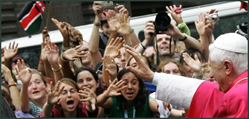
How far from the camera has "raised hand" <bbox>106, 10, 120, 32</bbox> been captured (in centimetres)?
832

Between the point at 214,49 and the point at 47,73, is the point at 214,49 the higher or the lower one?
the higher one

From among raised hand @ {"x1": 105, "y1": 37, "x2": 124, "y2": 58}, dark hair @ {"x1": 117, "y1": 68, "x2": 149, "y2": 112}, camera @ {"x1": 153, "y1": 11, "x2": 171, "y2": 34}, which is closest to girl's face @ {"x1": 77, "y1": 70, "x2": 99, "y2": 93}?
raised hand @ {"x1": 105, "y1": 37, "x2": 124, "y2": 58}

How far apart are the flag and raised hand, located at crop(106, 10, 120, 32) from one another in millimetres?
2196

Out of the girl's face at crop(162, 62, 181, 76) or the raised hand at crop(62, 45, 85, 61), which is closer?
the girl's face at crop(162, 62, 181, 76)

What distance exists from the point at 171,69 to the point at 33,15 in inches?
147

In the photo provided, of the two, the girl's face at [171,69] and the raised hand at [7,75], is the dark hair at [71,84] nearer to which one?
the girl's face at [171,69]

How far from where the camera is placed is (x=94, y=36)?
8.47 meters

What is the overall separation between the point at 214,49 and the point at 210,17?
3.00 meters

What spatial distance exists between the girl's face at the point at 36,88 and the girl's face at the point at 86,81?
52 centimetres

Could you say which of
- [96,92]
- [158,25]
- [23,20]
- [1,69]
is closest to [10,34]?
[23,20]

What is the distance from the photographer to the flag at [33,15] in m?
10.5

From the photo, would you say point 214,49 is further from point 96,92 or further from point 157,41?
point 157,41

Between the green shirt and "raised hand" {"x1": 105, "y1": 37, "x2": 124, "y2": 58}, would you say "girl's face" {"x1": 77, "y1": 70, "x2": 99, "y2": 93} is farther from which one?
the green shirt

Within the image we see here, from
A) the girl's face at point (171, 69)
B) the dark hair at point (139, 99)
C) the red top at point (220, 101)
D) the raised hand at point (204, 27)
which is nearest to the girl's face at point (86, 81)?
the dark hair at point (139, 99)
